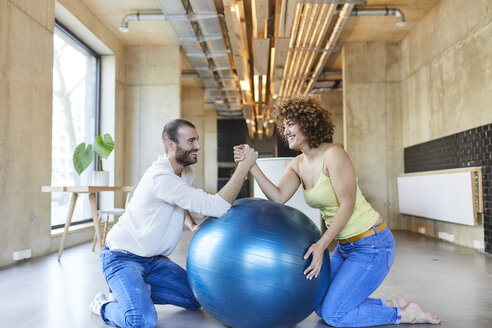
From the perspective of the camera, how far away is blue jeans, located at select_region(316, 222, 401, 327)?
205 cm

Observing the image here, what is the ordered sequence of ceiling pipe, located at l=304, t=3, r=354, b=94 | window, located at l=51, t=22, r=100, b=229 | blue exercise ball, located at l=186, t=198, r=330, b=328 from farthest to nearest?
window, located at l=51, t=22, r=100, b=229, ceiling pipe, located at l=304, t=3, r=354, b=94, blue exercise ball, located at l=186, t=198, r=330, b=328

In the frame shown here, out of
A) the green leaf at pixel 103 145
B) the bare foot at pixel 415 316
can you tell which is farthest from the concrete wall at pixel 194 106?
the bare foot at pixel 415 316

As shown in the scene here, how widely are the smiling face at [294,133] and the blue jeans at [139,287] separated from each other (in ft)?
3.42

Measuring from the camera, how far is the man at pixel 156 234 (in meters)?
2.05

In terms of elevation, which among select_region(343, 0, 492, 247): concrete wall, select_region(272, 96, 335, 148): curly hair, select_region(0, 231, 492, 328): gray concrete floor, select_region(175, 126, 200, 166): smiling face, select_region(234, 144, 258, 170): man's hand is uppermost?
select_region(343, 0, 492, 247): concrete wall

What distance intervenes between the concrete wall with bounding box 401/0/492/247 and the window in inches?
218

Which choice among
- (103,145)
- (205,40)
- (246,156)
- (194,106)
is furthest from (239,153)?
(194,106)

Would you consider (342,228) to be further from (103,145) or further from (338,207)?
(103,145)

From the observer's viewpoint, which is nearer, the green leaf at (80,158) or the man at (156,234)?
the man at (156,234)

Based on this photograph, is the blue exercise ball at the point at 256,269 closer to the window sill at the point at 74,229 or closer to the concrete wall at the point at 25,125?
the concrete wall at the point at 25,125

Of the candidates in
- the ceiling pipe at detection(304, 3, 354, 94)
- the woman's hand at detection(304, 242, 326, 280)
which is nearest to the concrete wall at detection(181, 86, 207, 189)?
the ceiling pipe at detection(304, 3, 354, 94)

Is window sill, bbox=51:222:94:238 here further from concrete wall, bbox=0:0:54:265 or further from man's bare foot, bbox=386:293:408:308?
man's bare foot, bbox=386:293:408:308

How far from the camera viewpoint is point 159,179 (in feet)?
7.04

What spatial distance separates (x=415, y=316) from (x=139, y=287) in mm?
1493
